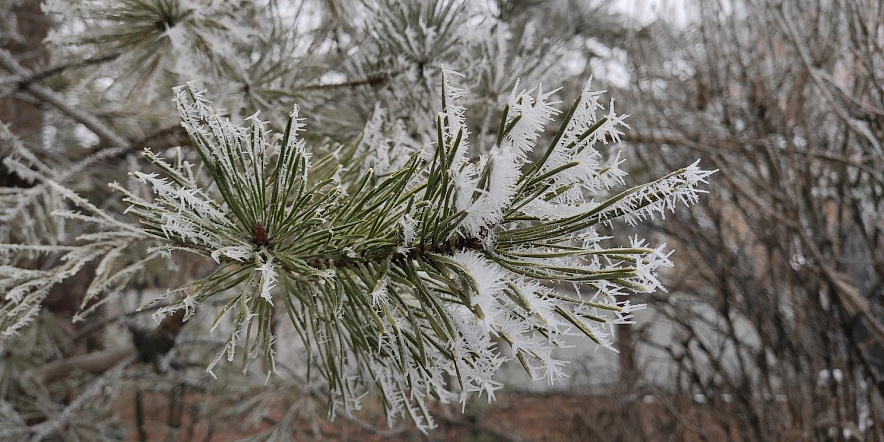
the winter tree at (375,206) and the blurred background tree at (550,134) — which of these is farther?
the blurred background tree at (550,134)

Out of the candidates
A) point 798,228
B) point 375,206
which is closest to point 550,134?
point 798,228

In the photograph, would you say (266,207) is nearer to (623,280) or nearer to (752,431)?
(623,280)

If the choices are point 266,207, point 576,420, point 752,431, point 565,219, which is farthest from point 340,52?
point 576,420

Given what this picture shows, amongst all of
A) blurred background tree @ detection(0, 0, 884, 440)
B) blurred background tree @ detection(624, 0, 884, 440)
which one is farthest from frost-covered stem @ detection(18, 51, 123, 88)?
blurred background tree @ detection(624, 0, 884, 440)

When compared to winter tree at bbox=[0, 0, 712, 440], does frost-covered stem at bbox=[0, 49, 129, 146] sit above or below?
above

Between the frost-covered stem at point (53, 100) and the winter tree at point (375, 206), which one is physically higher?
the frost-covered stem at point (53, 100)

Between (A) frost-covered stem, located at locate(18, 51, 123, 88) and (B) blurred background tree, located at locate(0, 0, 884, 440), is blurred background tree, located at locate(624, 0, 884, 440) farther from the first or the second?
(A) frost-covered stem, located at locate(18, 51, 123, 88)

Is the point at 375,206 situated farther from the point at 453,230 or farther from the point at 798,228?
the point at 798,228

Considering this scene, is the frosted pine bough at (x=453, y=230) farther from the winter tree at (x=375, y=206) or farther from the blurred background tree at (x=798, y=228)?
the blurred background tree at (x=798, y=228)

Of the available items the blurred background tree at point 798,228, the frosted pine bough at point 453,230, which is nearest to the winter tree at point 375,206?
the frosted pine bough at point 453,230
